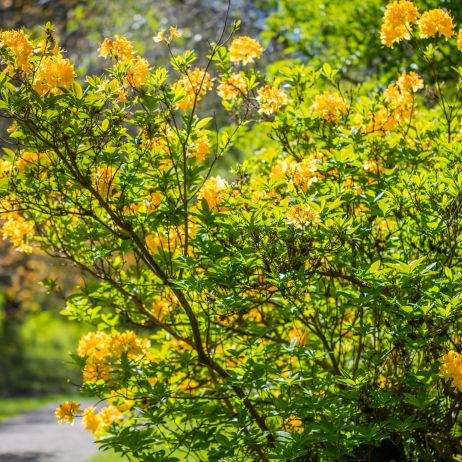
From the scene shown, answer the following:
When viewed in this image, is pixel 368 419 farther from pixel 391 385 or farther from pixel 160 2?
pixel 160 2

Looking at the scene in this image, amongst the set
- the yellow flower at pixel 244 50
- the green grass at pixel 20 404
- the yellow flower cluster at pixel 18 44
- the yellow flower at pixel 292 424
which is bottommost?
the yellow flower at pixel 292 424

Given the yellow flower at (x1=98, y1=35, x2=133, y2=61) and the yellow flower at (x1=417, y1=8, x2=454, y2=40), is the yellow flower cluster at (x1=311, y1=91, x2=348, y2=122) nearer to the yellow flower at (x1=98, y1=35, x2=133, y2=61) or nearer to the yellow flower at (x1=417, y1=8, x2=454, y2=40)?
the yellow flower at (x1=417, y1=8, x2=454, y2=40)

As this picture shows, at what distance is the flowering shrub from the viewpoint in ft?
10.3

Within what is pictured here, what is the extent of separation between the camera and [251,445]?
3613mm

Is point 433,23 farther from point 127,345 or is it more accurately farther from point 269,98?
point 127,345

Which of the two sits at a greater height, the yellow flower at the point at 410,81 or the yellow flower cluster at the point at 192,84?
the yellow flower cluster at the point at 192,84

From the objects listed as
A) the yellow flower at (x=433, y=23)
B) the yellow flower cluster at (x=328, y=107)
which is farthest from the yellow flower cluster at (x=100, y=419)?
the yellow flower at (x=433, y=23)

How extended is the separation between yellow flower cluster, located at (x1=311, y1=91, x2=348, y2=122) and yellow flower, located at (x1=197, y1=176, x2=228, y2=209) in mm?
715

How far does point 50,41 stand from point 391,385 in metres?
2.35

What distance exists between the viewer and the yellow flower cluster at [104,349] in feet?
13.0

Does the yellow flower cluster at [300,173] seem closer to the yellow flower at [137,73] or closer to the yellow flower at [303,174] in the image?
the yellow flower at [303,174]

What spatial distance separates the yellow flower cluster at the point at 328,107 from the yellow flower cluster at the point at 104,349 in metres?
1.61

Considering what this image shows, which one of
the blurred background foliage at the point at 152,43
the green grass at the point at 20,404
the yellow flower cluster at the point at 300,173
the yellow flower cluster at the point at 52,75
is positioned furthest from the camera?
the green grass at the point at 20,404

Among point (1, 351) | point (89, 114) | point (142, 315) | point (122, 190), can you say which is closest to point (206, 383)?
point (142, 315)
